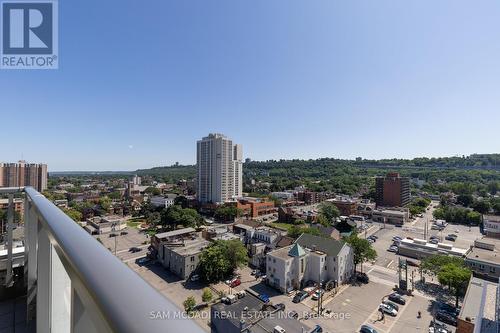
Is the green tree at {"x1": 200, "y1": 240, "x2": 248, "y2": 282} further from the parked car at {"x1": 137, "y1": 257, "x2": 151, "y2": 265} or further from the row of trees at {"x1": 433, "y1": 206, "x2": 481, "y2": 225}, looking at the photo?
the row of trees at {"x1": 433, "y1": 206, "x2": 481, "y2": 225}

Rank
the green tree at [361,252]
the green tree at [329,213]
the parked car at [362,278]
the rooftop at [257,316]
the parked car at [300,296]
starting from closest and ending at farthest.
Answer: the rooftop at [257,316], the parked car at [300,296], the parked car at [362,278], the green tree at [361,252], the green tree at [329,213]

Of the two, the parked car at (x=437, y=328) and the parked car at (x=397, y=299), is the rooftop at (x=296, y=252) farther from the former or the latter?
the parked car at (x=437, y=328)

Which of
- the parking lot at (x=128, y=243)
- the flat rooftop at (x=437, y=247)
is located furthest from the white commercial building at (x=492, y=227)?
the parking lot at (x=128, y=243)

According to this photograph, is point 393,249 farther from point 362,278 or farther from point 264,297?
Answer: point 264,297

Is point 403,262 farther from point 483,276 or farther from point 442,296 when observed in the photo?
point 483,276

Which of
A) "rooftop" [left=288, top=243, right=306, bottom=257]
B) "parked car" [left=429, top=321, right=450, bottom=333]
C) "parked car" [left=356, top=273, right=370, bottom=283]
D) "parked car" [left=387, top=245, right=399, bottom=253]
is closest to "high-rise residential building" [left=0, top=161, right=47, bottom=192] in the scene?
"rooftop" [left=288, top=243, right=306, bottom=257]

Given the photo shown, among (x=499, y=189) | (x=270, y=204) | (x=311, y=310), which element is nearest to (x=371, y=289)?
(x=311, y=310)
